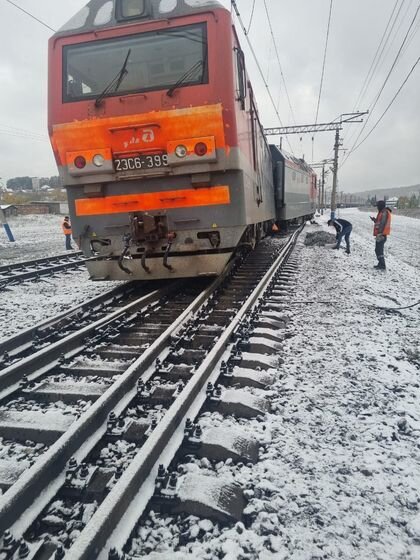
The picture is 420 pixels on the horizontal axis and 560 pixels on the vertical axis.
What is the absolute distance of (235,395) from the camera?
2.74 m

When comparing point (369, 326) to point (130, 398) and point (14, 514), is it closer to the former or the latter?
point (130, 398)

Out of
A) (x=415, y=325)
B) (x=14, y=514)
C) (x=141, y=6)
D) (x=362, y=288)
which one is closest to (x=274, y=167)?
(x=362, y=288)

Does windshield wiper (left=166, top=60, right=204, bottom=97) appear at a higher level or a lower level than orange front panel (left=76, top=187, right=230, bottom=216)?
higher

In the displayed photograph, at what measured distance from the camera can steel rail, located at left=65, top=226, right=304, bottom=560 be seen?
152 centimetres

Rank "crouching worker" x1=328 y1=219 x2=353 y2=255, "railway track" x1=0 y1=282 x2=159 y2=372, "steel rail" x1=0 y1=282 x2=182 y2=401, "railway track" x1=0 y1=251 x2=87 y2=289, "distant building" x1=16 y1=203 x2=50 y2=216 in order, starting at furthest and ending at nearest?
1. "distant building" x1=16 y1=203 x2=50 y2=216
2. "crouching worker" x1=328 y1=219 x2=353 y2=255
3. "railway track" x1=0 y1=251 x2=87 y2=289
4. "railway track" x1=0 y1=282 x2=159 y2=372
5. "steel rail" x1=0 y1=282 x2=182 y2=401

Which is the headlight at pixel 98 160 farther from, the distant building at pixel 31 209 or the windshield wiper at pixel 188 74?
the distant building at pixel 31 209

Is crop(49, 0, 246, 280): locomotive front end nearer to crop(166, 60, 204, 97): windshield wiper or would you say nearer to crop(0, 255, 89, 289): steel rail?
crop(166, 60, 204, 97): windshield wiper


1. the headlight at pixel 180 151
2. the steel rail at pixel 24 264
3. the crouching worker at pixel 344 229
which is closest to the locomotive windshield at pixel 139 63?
the headlight at pixel 180 151

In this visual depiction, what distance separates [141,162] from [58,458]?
384 centimetres

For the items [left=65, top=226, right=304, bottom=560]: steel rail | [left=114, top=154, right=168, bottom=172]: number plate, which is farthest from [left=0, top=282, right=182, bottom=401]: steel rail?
[left=114, top=154, right=168, bottom=172]: number plate

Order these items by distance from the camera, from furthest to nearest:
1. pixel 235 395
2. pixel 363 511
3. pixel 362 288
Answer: pixel 362 288 < pixel 235 395 < pixel 363 511

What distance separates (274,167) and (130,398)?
37.5 ft

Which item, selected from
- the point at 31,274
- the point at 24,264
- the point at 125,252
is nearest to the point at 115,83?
the point at 125,252

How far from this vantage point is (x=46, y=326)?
4266 millimetres
